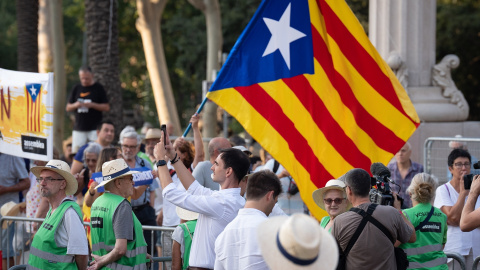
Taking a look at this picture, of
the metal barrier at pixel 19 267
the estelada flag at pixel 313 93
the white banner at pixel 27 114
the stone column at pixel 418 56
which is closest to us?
the metal barrier at pixel 19 267

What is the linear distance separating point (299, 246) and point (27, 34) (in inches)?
752

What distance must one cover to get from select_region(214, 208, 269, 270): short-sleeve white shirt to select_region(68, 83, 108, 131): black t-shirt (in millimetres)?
8400

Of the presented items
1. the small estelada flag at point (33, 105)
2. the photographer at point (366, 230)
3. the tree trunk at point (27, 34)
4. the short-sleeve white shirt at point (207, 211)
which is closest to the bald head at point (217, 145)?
the short-sleeve white shirt at point (207, 211)

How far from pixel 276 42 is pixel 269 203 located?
2.82 m

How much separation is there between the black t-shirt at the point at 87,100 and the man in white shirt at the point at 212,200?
7.28m

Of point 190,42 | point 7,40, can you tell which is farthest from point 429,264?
point 7,40

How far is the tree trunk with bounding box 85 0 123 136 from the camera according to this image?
18297 mm

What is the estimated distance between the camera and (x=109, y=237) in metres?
6.79

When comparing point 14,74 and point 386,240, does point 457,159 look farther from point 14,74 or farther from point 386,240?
point 14,74

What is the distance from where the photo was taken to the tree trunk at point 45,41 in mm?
24406

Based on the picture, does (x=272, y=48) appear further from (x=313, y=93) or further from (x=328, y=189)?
(x=328, y=189)

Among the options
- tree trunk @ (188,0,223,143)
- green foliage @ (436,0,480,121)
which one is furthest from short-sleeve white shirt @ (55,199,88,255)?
green foliage @ (436,0,480,121)

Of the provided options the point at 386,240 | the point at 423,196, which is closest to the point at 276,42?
the point at 423,196

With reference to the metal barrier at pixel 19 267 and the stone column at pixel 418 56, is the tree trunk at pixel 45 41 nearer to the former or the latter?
the stone column at pixel 418 56
